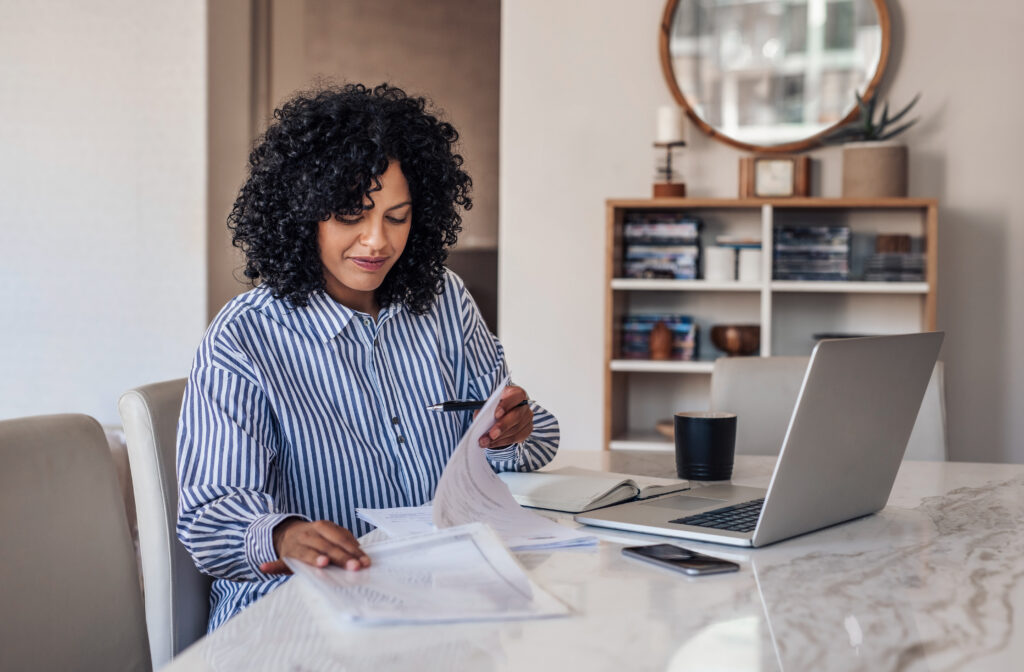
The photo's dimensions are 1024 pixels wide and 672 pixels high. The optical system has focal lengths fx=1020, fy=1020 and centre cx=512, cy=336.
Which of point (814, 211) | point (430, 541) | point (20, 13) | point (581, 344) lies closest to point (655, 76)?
point (814, 211)

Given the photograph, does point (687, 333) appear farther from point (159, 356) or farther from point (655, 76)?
point (159, 356)

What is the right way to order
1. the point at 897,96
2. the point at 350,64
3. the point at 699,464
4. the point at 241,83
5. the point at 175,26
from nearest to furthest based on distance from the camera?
the point at 699,464 → the point at 897,96 → the point at 175,26 → the point at 241,83 → the point at 350,64

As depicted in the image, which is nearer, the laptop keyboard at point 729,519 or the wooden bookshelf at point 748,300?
the laptop keyboard at point 729,519

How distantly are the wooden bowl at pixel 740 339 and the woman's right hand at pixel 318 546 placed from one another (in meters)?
2.27

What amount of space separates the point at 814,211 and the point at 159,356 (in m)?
2.33

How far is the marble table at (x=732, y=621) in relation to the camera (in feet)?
2.31

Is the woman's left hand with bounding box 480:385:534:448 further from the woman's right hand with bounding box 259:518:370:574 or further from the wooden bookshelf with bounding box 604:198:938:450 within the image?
the wooden bookshelf with bounding box 604:198:938:450

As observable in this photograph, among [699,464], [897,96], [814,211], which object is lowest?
[699,464]

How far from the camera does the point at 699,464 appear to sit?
4.73ft

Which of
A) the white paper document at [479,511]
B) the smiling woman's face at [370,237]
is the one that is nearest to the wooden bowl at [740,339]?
the smiling woman's face at [370,237]

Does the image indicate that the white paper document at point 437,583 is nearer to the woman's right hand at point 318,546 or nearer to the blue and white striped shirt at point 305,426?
the woman's right hand at point 318,546

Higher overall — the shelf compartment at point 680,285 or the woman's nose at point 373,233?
the woman's nose at point 373,233

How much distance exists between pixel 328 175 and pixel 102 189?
2672mm

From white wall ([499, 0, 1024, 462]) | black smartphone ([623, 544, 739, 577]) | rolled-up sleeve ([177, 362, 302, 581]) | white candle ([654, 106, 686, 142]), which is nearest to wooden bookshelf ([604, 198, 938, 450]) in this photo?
white wall ([499, 0, 1024, 462])
